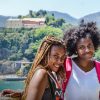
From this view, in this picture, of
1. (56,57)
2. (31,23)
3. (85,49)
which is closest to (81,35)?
(85,49)

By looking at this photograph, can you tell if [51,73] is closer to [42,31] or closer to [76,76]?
[76,76]

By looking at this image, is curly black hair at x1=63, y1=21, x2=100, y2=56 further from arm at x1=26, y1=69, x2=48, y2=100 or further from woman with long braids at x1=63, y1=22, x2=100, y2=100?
arm at x1=26, y1=69, x2=48, y2=100

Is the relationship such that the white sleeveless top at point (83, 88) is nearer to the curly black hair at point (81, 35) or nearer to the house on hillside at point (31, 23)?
the curly black hair at point (81, 35)

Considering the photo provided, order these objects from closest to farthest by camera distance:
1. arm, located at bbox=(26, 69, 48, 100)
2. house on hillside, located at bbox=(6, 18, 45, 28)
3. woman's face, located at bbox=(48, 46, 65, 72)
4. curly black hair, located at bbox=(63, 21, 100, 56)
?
arm, located at bbox=(26, 69, 48, 100)
woman's face, located at bbox=(48, 46, 65, 72)
curly black hair, located at bbox=(63, 21, 100, 56)
house on hillside, located at bbox=(6, 18, 45, 28)

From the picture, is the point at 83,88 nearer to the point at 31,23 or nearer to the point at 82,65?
the point at 82,65

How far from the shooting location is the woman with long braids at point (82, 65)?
2473mm

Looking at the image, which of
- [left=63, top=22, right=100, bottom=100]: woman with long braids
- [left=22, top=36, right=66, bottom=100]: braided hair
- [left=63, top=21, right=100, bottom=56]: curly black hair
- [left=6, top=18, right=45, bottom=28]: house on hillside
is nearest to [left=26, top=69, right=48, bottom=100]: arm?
[left=22, top=36, right=66, bottom=100]: braided hair

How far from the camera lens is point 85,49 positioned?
8.14ft

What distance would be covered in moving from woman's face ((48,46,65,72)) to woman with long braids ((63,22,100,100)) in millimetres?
602

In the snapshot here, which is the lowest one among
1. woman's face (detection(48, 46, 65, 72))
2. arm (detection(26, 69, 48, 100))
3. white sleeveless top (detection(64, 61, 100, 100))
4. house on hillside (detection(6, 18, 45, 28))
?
house on hillside (detection(6, 18, 45, 28))

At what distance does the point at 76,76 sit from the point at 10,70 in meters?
54.9

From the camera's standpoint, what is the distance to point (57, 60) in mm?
1870

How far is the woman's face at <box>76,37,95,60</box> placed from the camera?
8.12ft

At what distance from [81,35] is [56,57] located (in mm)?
734
